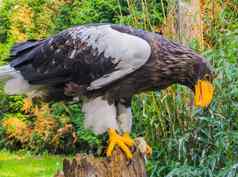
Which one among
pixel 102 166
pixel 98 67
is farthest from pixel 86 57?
pixel 102 166

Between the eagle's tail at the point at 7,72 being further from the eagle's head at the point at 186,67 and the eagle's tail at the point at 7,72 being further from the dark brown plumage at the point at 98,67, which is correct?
the eagle's head at the point at 186,67

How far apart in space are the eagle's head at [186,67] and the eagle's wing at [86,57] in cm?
12

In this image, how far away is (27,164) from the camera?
23.8 feet

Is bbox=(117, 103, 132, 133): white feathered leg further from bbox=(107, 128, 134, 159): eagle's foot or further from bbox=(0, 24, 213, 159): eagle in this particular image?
bbox=(107, 128, 134, 159): eagle's foot

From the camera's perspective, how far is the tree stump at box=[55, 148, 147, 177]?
358 cm

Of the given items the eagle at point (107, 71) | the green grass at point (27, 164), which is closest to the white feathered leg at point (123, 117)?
the eagle at point (107, 71)

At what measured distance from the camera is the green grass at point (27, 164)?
22.2ft

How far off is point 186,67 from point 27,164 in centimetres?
404

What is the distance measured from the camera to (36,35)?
8469mm

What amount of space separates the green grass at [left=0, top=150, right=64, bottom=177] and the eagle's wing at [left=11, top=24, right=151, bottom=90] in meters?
3.00

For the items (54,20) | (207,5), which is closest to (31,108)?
(54,20)

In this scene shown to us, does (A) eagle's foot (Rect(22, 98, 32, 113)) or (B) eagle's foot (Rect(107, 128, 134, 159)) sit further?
(A) eagle's foot (Rect(22, 98, 32, 113))

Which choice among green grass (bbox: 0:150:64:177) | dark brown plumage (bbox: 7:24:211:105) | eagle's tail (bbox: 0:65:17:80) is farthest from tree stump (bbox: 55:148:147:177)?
green grass (bbox: 0:150:64:177)

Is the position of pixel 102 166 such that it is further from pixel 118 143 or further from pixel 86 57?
pixel 86 57
